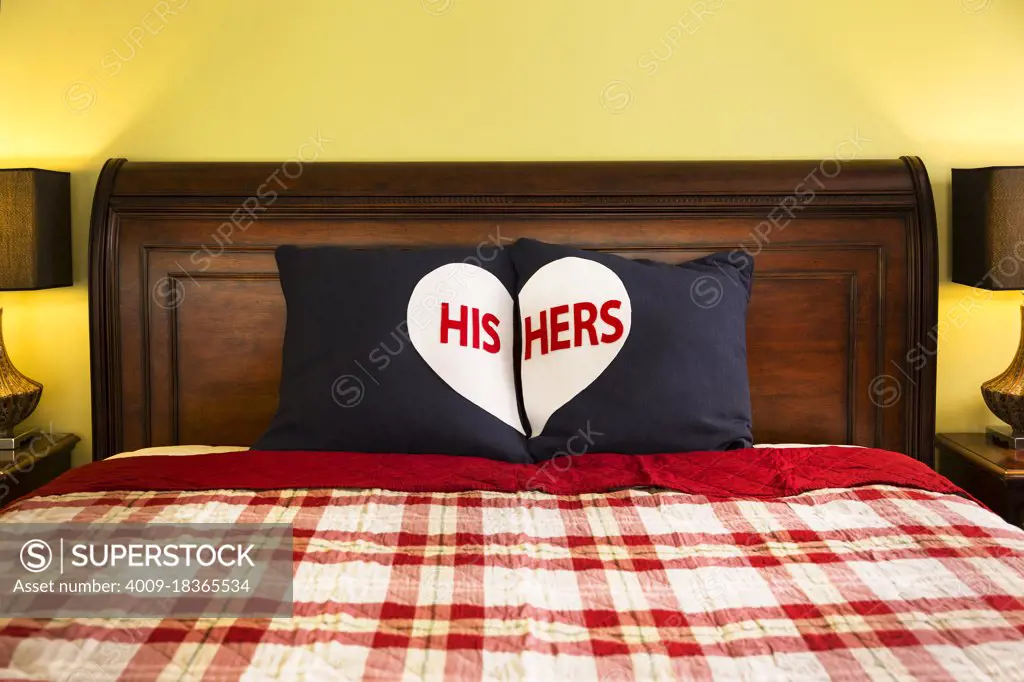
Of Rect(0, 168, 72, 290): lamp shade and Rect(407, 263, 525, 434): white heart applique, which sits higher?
Rect(0, 168, 72, 290): lamp shade

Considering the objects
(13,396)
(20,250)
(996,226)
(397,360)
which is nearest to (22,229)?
(20,250)

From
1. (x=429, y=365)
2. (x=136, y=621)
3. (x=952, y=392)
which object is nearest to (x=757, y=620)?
(x=136, y=621)

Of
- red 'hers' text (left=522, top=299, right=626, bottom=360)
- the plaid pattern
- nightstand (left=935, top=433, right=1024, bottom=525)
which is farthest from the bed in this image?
red 'hers' text (left=522, top=299, right=626, bottom=360)

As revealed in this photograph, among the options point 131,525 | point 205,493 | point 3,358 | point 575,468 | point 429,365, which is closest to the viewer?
point 131,525

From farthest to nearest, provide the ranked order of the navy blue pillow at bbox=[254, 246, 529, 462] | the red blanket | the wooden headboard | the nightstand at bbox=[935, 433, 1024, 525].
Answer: the wooden headboard
the nightstand at bbox=[935, 433, 1024, 525]
the navy blue pillow at bbox=[254, 246, 529, 462]
the red blanket

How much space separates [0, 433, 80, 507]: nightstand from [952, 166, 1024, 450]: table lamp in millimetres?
2413

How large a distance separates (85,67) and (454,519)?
1721 mm

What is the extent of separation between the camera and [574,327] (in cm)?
201

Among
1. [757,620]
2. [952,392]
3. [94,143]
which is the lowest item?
[757,620]

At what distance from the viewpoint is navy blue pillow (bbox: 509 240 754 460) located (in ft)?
6.40

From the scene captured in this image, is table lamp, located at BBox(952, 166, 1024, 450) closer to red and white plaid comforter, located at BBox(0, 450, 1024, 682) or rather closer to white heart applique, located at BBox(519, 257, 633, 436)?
red and white plaid comforter, located at BBox(0, 450, 1024, 682)

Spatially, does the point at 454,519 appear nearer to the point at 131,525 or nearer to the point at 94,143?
the point at 131,525

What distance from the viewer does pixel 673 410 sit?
1.95 meters

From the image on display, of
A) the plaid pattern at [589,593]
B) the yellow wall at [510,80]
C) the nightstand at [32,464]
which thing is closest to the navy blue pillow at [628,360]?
the plaid pattern at [589,593]
